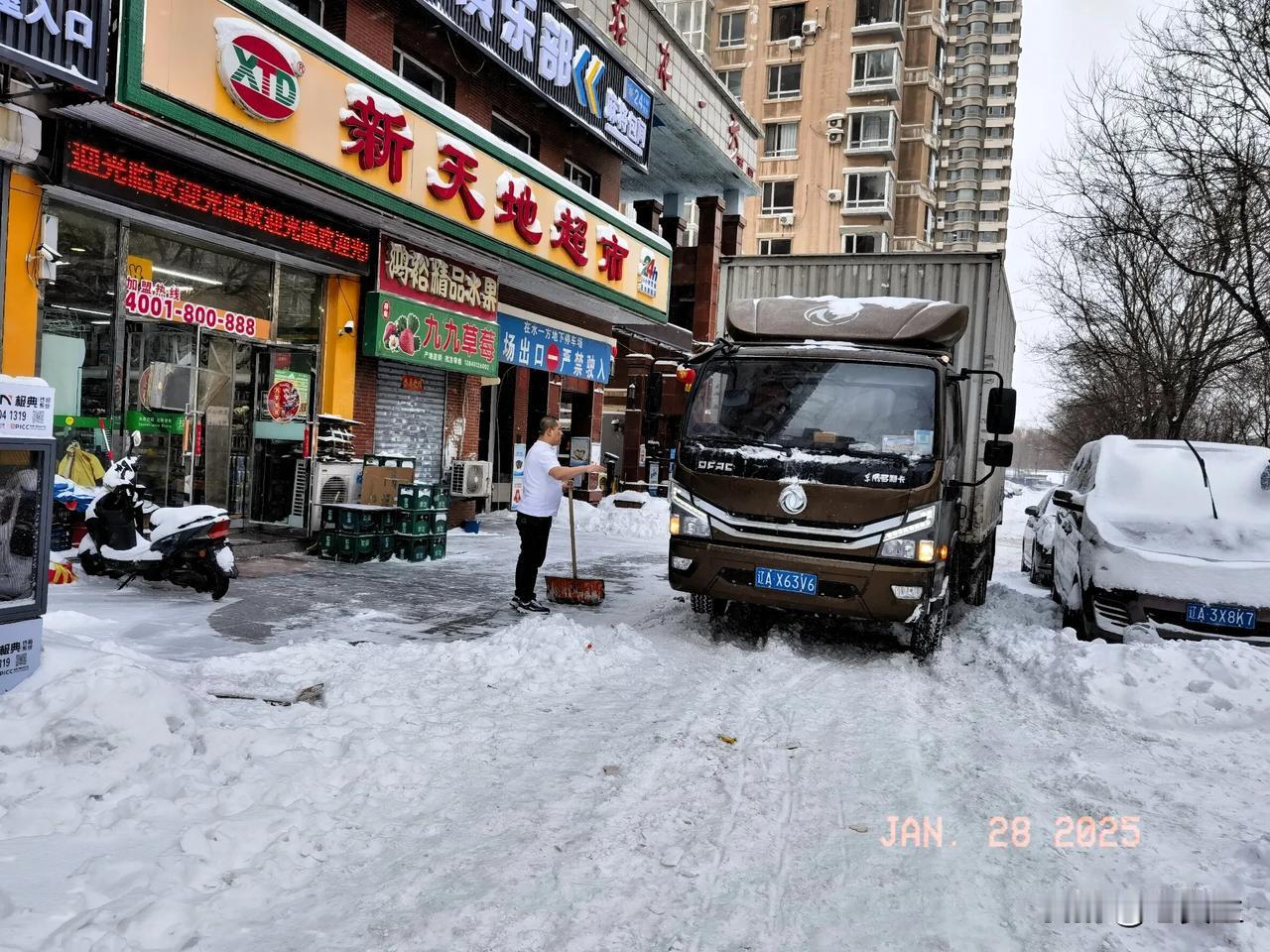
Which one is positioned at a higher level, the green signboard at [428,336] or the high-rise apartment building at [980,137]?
the high-rise apartment building at [980,137]

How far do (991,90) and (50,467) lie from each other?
86921 mm

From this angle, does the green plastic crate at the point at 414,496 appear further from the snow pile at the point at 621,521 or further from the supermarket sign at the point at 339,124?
the snow pile at the point at 621,521

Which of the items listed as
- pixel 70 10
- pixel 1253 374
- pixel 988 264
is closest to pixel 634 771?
pixel 988 264

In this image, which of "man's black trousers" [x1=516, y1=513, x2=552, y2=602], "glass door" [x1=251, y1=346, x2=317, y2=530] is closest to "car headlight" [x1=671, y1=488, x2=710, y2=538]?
"man's black trousers" [x1=516, y1=513, x2=552, y2=602]

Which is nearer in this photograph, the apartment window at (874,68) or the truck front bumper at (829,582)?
the truck front bumper at (829,582)

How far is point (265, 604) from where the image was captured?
785 centimetres

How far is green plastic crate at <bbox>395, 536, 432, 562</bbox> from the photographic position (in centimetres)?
1099

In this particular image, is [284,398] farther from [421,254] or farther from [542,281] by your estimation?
[542,281]

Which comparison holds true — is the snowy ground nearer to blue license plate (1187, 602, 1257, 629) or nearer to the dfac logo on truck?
blue license plate (1187, 602, 1257, 629)

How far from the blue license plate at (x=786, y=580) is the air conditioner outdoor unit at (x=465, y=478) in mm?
8772

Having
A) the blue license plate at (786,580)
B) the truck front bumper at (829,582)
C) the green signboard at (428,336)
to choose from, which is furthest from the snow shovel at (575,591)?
the green signboard at (428,336)

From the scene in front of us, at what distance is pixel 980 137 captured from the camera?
247ft

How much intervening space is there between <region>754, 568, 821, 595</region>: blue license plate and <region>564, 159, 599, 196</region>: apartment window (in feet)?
41.9

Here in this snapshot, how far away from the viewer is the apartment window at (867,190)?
4409 centimetres
